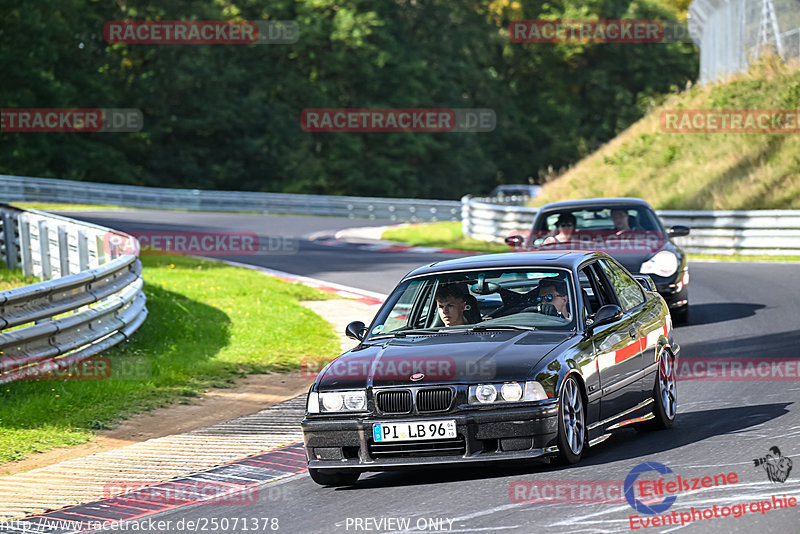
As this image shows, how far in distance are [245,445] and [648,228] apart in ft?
25.6

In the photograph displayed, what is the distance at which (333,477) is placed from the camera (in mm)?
7762

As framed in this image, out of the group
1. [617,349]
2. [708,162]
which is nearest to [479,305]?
[617,349]

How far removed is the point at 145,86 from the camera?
202ft

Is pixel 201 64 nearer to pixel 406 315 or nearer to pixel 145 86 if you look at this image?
pixel 145 86

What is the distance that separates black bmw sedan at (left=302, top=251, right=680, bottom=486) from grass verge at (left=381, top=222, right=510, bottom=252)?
19367 millimetres

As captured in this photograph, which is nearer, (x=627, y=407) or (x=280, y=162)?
(x=627, y=407)

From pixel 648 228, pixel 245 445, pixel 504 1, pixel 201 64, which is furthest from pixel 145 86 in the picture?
pixel 245 445

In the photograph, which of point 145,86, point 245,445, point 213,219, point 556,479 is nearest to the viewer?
point 556,479
